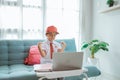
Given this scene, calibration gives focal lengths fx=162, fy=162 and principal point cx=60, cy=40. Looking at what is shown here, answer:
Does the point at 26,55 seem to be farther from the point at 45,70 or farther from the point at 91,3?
the point at 91,3

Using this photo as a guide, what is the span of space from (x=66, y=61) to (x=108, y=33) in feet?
6.37

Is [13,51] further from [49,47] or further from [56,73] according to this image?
[56,73]

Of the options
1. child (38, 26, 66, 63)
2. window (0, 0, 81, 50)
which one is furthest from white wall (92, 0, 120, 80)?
child (38, 26, 66, 63)

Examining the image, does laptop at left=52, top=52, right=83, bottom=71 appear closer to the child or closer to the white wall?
the child

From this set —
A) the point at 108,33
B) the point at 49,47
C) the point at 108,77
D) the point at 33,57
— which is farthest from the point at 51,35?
the point at 108,77

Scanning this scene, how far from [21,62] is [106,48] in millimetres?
1553

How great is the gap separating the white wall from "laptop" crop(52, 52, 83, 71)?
1.63 m

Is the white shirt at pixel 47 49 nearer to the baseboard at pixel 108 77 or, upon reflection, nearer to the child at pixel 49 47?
the child at pixel 49 47

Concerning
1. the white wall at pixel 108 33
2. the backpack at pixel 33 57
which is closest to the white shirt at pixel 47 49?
the backpack at pixel 33 57

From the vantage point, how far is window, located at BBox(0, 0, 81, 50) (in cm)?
307

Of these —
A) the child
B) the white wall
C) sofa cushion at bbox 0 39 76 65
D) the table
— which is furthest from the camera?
the white wall

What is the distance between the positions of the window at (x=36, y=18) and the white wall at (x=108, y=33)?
0.41m

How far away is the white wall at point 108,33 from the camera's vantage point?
298cm

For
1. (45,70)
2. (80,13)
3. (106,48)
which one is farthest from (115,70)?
(45,70)
